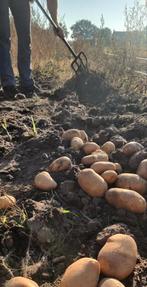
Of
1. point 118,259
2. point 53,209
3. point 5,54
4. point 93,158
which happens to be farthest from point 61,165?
point 5,54

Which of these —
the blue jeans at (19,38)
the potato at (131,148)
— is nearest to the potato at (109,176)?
the potato at (131,148)

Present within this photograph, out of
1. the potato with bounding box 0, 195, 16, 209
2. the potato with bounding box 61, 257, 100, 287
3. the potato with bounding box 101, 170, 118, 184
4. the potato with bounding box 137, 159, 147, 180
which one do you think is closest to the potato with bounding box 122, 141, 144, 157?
the potato with bounding box 137, 159, 147, 180

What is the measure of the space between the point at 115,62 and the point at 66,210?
404 cm

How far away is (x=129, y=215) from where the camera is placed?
1.99 m

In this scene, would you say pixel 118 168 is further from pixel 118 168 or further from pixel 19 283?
pixel 19 283

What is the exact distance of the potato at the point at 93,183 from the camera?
207 centimetres

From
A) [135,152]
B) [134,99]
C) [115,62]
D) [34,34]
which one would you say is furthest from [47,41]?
[135,152]

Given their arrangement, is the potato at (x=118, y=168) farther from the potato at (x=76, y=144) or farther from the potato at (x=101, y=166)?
the potato at (x=76, y=144)

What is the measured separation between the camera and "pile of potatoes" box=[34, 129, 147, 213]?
1995 millimetres

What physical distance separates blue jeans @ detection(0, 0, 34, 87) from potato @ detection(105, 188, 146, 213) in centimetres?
276

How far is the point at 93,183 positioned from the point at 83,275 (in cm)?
68

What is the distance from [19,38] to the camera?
4.84 metres

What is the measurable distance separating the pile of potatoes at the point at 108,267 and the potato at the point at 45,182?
0.58m

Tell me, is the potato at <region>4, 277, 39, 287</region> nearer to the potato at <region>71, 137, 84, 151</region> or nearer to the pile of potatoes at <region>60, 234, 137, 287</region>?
the pile of potatoes at <region>60, 234, 137, 287</region>
